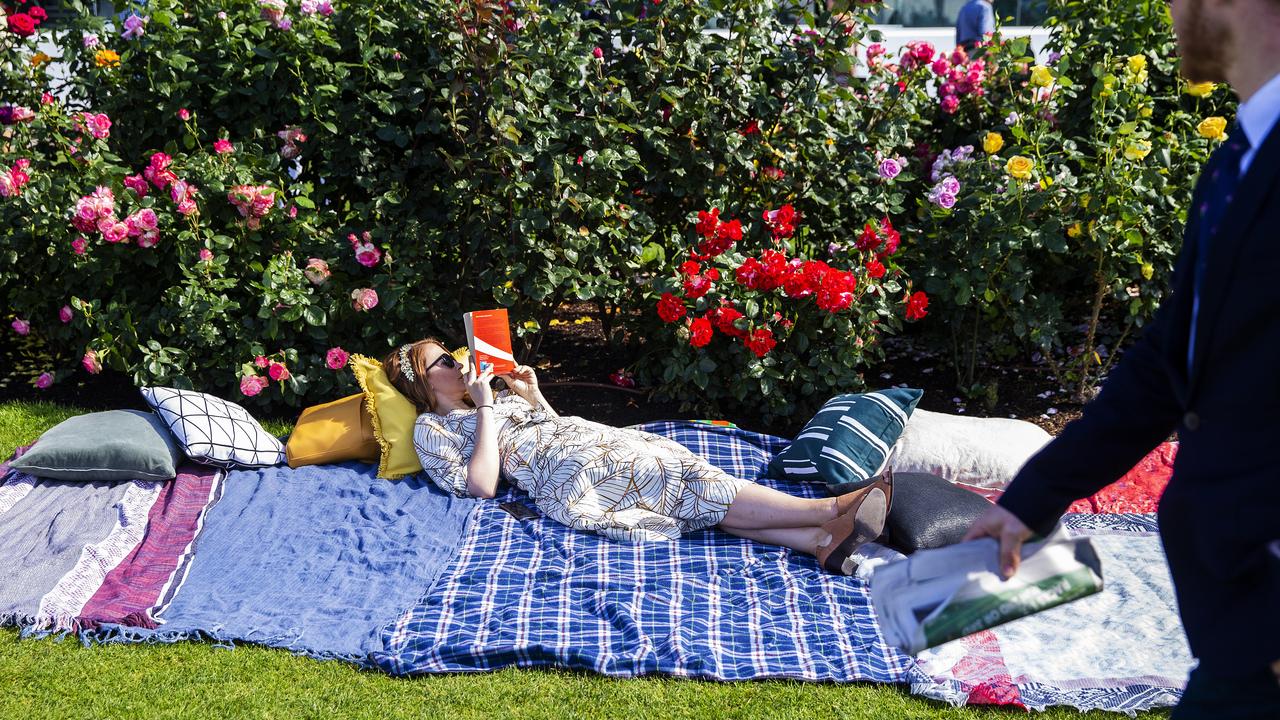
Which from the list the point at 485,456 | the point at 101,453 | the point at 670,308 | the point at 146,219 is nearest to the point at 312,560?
the point at 485,456

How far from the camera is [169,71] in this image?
511 cm

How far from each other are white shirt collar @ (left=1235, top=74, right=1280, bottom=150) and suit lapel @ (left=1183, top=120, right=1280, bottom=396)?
2 centimetres

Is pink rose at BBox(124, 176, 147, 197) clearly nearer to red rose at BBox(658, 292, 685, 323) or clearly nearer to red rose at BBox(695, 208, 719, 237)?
red rose at BBox(658, 292, 685, 323)

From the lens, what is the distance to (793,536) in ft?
12.6

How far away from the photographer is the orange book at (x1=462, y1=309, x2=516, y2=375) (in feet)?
14.4

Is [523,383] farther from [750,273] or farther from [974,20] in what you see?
[974,20]

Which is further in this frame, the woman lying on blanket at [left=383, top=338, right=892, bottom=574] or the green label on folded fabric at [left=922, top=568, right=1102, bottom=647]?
the woman lying on blanket at [left=383, top=338, right=892, bottom=574]

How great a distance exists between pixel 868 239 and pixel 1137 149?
119cm

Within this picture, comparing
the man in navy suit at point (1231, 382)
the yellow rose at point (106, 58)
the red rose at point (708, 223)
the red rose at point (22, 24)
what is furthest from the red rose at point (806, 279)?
the red rose at point (22, 24)

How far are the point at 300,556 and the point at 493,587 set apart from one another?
2.58 ft

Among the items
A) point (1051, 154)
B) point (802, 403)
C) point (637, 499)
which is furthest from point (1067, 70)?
point (637, 499)

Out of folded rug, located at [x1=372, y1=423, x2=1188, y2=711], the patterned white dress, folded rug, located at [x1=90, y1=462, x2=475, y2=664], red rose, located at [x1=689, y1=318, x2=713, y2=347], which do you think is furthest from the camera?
red rose, located at [x1=689, y1=318, x2=713, y2=347]

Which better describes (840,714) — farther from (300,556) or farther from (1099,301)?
(1099,301)

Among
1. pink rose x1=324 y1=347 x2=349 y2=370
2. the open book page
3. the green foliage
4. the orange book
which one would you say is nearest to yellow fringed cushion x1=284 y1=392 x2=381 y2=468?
pink rose x1=324 y1=347 x2=349 y2=370
